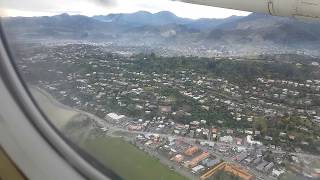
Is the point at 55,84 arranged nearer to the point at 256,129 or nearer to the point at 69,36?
the point at 69,36

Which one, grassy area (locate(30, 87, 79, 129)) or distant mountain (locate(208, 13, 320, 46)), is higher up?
distant mountain (locate(208, 13, 320, 46))

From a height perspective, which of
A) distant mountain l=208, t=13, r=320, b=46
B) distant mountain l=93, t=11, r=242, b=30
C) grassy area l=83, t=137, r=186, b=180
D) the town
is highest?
distant mountain l=93, t=11, r=242, b=30

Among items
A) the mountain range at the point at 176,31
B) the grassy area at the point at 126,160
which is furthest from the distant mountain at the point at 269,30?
the grassy area at the point at 126,160

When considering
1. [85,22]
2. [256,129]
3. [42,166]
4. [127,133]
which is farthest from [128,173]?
[85,22]

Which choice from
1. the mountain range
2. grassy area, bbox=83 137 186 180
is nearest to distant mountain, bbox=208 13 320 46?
the mountain range

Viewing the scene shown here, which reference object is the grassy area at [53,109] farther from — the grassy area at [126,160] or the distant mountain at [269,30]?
the distant mountain at [269,30]

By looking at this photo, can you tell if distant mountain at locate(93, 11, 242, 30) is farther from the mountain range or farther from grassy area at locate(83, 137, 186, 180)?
grassy area at locate(83, 137, 186, 180)

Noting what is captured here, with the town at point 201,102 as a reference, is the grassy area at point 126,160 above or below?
below
